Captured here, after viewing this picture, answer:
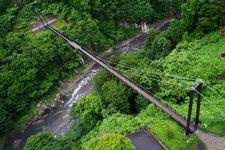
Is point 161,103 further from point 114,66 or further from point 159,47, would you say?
point 159,47

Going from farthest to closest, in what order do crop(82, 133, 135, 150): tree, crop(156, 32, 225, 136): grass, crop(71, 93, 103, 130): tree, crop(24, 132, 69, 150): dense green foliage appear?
crop(71, 93, 103, 130): tree < crop(24, 132, 69, 150): dense green foliage < crop(156, 32, 225, 136): grass < crop(82, 133, 135, 150): tree

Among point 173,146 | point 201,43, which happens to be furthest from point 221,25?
point 173,146

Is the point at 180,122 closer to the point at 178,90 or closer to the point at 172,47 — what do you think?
the point at 178,90

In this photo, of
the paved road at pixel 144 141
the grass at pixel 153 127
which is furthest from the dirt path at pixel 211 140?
the paved road at pixel 144 141

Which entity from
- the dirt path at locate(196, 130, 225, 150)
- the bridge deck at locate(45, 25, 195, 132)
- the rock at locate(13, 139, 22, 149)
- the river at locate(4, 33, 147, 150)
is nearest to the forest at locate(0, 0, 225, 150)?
the dirt path at locate(196, 130, 225, 150)

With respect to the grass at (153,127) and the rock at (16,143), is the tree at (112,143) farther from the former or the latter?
the rock at (16,143)

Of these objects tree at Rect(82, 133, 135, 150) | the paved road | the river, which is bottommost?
the river

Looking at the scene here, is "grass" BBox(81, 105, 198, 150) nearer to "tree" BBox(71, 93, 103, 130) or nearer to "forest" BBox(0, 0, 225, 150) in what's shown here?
"forest" BBox(0, 0, 225, 150)
